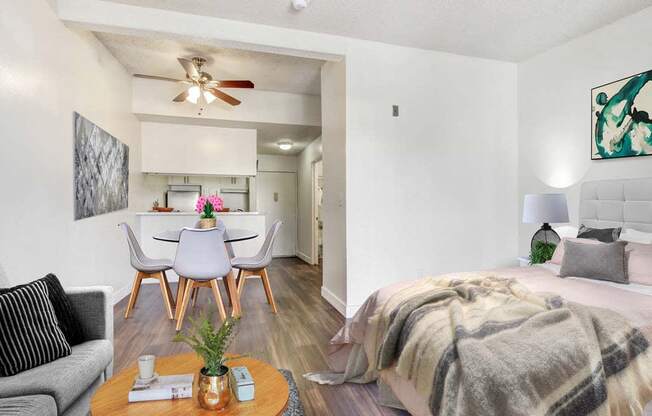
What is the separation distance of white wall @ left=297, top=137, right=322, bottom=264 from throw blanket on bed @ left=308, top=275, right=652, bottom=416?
5.01 meters

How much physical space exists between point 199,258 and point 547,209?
3137 mm

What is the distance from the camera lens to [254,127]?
18.7 ft

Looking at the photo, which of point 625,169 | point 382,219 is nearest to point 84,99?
point 382,219

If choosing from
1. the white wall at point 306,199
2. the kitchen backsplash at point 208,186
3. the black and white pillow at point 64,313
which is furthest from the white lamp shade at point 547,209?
the kitchen backsplash at point 208,186

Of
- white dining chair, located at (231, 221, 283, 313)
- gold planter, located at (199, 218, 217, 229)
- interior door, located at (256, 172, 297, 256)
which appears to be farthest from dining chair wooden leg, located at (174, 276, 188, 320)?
interior door, located at (256, 172, 297, 256)

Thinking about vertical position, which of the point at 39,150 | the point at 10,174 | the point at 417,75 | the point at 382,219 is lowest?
the point at 382,219

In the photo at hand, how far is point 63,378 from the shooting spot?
1486mm

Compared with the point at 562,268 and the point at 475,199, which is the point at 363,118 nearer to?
the point at 475,199

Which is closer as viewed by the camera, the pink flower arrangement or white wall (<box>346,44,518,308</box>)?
white wall (<box>346,44,518,308</box>)

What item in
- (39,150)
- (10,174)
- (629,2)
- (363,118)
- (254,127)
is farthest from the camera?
(254,127)

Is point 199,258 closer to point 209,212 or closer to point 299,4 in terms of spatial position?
point 209,212

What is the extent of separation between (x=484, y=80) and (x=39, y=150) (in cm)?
421

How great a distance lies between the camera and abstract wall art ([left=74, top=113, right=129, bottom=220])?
3.15m

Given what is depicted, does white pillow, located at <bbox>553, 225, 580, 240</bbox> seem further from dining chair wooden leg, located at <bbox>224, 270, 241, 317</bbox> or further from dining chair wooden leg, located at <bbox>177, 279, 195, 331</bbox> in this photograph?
dining chair wooden leg, located at <bbox>177, 279, 195, 331</bbox>
